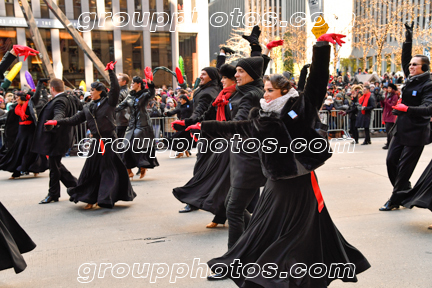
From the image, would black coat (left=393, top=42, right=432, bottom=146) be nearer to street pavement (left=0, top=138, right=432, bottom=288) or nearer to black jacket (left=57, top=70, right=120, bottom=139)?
street pavement (left=0, top=138, right=432, bottom=288)

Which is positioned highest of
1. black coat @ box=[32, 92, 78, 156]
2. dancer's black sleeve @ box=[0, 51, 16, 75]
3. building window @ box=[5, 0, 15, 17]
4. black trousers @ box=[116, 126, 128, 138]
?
building window @ box=[5, 0, 15, 17]

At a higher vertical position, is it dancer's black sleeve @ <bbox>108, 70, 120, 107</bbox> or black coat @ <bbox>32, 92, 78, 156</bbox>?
dancer's black sleeve @ <bbox>108, 70, 120, 107</bbox>

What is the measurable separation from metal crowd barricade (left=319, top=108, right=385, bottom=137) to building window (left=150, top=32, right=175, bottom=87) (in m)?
21.8

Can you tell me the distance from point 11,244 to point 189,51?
34281mm

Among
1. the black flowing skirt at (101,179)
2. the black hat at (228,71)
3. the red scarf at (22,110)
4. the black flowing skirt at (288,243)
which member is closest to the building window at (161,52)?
the red scarf at (22,110)

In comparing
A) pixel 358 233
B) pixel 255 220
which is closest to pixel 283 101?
pixel 255 220

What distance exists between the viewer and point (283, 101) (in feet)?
10.6

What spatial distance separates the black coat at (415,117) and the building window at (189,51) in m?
31.8

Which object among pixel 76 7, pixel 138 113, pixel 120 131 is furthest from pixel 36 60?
pixel 138 113

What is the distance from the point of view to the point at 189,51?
121 feet

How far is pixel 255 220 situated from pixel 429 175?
298 cm

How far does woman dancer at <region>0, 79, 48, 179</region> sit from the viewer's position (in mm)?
9602

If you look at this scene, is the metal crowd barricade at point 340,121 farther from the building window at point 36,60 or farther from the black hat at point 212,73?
the building window at point 36,60

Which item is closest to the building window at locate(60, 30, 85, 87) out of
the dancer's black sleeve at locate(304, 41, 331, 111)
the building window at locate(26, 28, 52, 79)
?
the building window at locate(26, 28, 52, 79)
